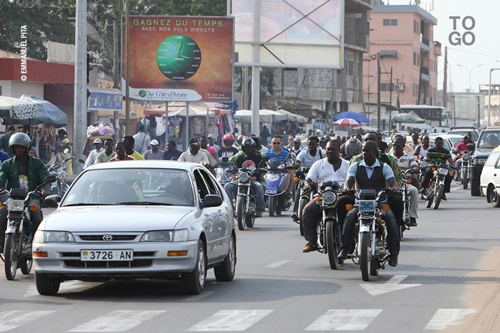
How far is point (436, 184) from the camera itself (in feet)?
79.7

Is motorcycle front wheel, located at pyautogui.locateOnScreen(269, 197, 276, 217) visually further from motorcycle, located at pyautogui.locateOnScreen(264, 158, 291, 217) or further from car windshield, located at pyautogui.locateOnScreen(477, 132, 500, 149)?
car windshield, located at pyautogui.locateOnScreen(477, 132, 500, 149)

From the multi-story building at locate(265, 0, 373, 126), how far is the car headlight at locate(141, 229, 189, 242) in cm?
7337

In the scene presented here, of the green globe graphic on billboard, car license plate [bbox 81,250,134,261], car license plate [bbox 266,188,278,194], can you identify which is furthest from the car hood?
the green globe graphic on billboard

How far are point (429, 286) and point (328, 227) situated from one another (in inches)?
59.6

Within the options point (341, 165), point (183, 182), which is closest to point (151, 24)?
point (341, 165)

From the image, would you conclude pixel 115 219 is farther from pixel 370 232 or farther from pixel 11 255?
pixel 370 232

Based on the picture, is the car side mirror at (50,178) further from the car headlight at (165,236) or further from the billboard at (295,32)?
the billboard at (295,32)

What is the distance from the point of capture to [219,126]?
1924 inches

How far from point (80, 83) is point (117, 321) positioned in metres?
20.0

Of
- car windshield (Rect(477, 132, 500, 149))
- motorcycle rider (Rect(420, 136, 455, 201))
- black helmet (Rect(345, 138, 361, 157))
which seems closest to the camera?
black helmet (Rect(345, 138, 361, 157))

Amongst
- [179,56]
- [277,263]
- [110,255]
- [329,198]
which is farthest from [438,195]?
[179,56]

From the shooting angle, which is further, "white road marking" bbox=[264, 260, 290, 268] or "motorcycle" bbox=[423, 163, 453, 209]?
"motorcycle" bbox=[423, 163, 453, 209]

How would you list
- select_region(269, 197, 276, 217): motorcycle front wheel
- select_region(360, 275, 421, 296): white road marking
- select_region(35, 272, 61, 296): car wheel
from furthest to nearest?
select_region(269, 197, 276, 217): motorcycle front wheel → select_region(360, 275, 421, 296): white road marking → select_region(35, 272, 61, 296): car wheel

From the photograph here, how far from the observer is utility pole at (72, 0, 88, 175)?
2736 centimetres
